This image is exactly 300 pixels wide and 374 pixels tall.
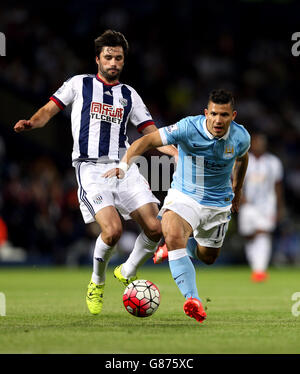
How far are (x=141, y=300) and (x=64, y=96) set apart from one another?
2.14m

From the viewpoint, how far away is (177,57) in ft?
68.9

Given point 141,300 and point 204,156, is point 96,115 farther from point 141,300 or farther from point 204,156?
point 141,300

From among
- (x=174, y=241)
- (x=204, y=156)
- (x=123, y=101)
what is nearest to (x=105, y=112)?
(x=123, y=101)

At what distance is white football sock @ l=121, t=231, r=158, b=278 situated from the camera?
751cm

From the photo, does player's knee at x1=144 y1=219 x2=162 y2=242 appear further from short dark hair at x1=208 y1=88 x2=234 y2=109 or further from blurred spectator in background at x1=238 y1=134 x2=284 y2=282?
blurred spectator in background at x1=238 y1=134 x2=284 y2=282

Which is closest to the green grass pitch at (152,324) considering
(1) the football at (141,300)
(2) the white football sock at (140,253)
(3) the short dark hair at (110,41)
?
(1) the football at (141,300)

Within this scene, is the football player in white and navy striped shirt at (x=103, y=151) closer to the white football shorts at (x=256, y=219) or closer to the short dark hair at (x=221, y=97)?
the short dark hair at (x=221, y=97)

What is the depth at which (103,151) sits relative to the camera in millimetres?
7336

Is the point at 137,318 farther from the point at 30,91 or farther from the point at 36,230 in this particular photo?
the point at 30,91

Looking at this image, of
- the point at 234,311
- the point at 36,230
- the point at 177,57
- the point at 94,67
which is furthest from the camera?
the point at 177,57

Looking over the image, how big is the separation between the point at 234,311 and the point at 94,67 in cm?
1183

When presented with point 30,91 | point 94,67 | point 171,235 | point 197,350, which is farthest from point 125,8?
point 197,350

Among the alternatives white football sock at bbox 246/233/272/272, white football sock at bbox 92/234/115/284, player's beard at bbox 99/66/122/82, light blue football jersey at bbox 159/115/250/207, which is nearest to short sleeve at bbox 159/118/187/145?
light blue football jersey at bbox 159/115/250/207
